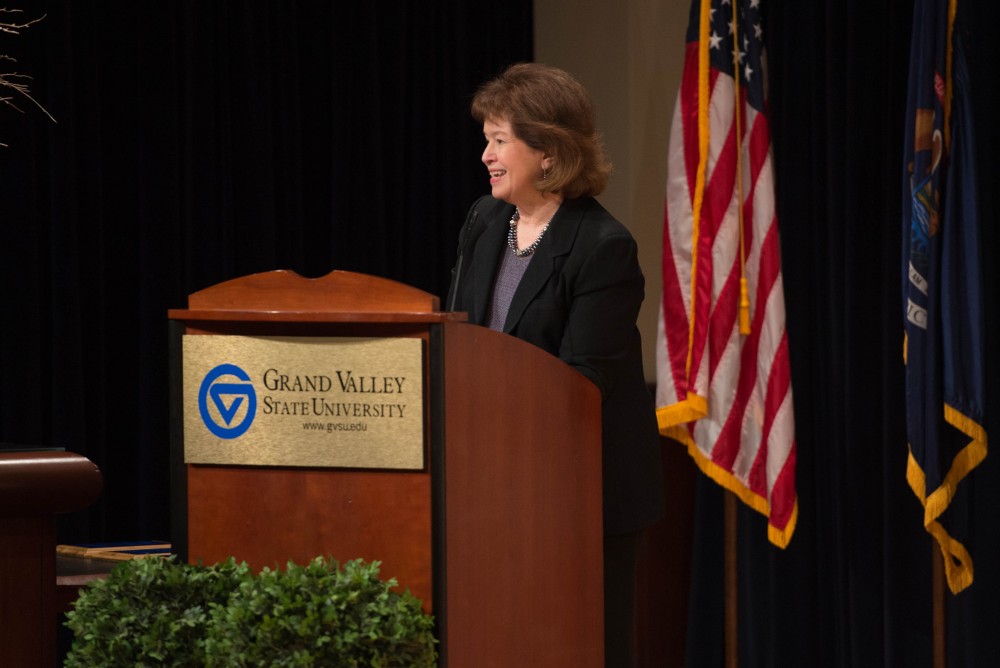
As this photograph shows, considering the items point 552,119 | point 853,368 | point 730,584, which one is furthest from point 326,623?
point 730,584

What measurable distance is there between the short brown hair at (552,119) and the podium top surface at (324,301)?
0.56 meters

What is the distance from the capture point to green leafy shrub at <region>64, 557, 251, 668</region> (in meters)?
1.99

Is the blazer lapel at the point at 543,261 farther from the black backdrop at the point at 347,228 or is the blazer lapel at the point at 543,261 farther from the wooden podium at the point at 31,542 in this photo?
the black backdrop at the point at 347,228

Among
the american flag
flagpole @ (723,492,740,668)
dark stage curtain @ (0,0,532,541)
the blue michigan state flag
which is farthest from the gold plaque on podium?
flagpole @ (723,492,740,668)

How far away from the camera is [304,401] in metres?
2.00

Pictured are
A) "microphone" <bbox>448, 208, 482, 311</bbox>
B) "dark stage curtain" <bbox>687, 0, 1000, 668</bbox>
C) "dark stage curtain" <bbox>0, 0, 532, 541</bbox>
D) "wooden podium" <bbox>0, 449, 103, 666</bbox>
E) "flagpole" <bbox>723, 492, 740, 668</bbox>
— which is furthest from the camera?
"flagpole" <bbox>723, 492, 740, 668</bbox>

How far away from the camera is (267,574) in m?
1.93

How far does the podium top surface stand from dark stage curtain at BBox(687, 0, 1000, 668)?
95.8 inches

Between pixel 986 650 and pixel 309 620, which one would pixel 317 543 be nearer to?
pixel 309 620

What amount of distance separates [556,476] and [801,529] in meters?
2.66

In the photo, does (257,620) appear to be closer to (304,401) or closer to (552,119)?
(304,401)

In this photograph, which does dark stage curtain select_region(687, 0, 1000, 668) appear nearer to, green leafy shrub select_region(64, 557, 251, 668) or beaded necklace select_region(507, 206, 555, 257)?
beaded necklace select_region(507, 206, 555, 257)

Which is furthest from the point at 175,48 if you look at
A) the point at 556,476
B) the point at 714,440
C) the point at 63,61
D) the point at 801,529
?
the point at 556,476

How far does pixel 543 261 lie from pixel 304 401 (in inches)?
22.4
